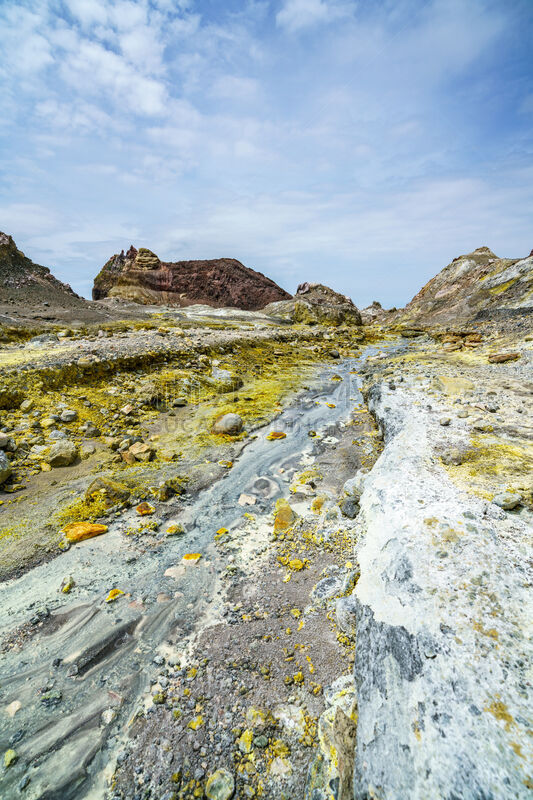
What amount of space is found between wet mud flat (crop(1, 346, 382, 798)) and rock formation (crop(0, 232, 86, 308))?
4541 centimetres

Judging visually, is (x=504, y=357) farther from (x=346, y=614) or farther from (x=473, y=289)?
(x=473, y=289)

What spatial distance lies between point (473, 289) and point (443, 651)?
55.3 m

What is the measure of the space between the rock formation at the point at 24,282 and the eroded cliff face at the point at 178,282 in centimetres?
2430

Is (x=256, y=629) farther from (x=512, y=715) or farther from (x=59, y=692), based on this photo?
(x=512, y=715)

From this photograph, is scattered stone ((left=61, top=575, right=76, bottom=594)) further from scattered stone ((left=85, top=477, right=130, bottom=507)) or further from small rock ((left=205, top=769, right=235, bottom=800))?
small rock ((left=205, top=769, right=235, bottom=800))

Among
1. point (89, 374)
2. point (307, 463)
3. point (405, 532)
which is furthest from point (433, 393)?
point (89, 374)

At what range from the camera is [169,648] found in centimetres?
407

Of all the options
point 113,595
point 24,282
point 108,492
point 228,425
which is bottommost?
point 113,595

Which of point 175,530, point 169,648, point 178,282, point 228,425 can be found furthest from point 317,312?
point 169,648

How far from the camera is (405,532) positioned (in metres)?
4.33

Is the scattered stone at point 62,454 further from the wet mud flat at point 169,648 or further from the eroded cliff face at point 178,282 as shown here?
the eroded cliff face at point 178,282

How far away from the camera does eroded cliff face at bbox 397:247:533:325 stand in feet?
113

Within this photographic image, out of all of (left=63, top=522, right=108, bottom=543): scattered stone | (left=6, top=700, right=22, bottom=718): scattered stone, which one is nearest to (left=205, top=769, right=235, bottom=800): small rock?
(left=6, top=700, right=22, bottom=718): scattered stone

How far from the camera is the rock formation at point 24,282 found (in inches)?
1622
